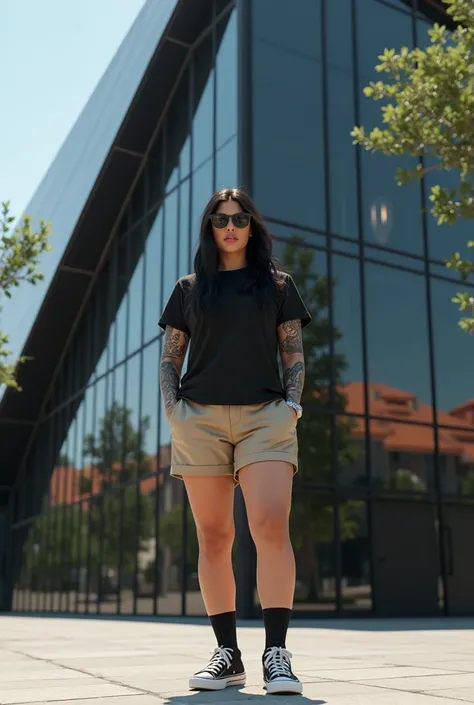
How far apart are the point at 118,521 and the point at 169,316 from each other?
12.9 meters

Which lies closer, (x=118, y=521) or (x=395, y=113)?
(x=395, y=113)

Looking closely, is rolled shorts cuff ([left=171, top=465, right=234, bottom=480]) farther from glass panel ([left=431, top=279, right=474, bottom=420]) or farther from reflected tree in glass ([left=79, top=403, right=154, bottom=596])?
reflected tree in glass ([left=79, top=403, right=154, bottom=596])

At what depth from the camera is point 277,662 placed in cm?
285

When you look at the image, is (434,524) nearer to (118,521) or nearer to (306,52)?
(118,521)

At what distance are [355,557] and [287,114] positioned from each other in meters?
6.77

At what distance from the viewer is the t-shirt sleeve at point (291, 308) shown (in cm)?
334

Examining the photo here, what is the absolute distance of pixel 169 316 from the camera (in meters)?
3.42

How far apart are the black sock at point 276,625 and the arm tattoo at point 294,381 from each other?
2.62 feet

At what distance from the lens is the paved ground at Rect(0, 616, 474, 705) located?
105 inches

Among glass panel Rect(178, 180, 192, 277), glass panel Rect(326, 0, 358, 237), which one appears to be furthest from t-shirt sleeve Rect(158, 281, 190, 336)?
glass panel Rect(178, 180, 192, 277)

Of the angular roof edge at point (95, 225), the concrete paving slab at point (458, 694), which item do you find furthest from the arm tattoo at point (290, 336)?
the angular roof edge at point (95, 225)

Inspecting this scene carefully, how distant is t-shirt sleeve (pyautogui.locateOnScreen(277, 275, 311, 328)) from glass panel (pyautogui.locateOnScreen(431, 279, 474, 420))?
10.3 meters

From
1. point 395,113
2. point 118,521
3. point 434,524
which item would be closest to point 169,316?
point 395,113

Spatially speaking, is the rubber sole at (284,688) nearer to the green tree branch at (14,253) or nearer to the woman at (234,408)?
the woman at (234,408)
